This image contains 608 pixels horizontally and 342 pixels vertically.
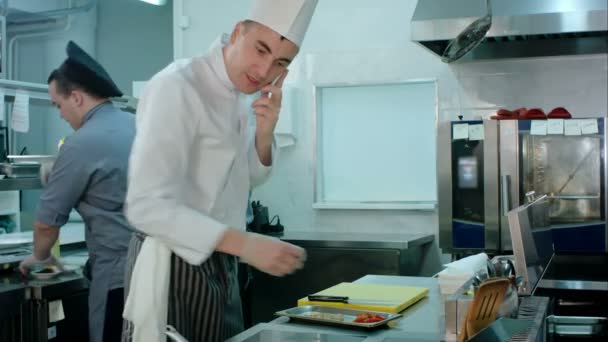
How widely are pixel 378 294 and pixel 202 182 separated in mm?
871

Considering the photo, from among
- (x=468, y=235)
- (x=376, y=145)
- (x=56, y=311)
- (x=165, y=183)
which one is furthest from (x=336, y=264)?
(x=165, y=183)

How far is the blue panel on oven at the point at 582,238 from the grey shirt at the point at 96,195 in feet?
8.28

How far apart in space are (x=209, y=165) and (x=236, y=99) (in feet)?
0.62

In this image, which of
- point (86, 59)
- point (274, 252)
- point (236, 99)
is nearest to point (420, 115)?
point (86, 59)

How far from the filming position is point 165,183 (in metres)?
1.44

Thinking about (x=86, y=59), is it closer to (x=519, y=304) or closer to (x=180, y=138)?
(x=180, y=138)

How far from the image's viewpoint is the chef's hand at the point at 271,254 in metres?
1.37

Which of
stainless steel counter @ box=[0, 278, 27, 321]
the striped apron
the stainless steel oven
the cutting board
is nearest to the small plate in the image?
stainless steel counter @ box=[0, 278, 27, 321]

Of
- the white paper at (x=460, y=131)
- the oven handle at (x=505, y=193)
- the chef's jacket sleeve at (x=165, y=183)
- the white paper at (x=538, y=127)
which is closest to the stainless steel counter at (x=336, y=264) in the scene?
the oven handle at (x=505, y=193)

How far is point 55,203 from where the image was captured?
105 inches

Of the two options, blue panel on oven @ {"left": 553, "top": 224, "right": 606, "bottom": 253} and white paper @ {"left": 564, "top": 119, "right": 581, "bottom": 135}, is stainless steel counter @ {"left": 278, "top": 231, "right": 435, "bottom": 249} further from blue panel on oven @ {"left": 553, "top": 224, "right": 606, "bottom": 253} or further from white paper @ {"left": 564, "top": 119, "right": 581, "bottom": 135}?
white paper @ {"left": 564, "top": 119, "right": 581, "bottom": 135}

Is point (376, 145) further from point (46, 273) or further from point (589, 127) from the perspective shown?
point (46, 273)

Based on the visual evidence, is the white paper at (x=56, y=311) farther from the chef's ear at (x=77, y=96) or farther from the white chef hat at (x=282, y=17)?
the white chef hat at (x=282, y=17)

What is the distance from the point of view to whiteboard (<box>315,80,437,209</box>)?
15.7ft
